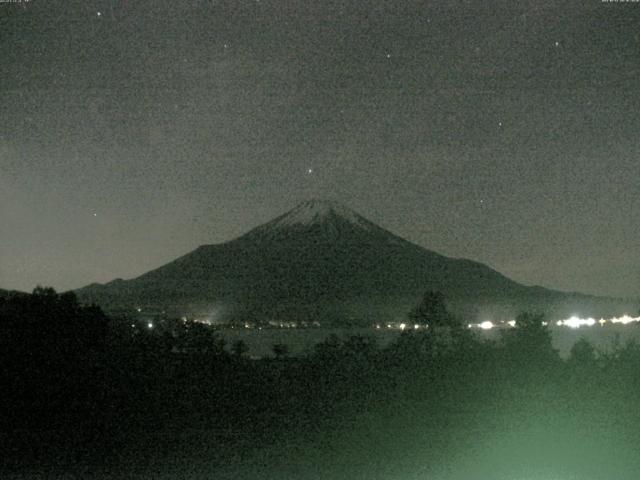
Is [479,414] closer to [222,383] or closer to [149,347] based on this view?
[222,383]

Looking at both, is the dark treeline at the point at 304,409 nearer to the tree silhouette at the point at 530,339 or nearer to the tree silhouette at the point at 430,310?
the tree silhouette at the point at 530,339

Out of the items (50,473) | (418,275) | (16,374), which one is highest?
(418,275)

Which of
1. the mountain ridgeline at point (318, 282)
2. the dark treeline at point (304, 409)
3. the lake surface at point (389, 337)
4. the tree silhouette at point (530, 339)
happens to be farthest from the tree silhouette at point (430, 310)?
the mountain ridgeline at point (318, 282)

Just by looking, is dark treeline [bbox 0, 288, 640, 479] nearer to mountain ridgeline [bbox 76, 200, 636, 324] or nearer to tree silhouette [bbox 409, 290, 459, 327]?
tree silhouette [bbox 409, 290, 459, 327]

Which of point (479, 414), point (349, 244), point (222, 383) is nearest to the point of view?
point (479, 414)

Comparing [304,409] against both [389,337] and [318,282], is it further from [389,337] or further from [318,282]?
[318,282]

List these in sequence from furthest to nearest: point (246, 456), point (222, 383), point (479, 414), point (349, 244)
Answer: point (349, 244)
point (222, 383)
point (479, 414)
point (246, 456)

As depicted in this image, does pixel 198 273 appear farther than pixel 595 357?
Yes

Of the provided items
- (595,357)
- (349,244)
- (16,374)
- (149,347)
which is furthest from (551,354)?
(349,244)
